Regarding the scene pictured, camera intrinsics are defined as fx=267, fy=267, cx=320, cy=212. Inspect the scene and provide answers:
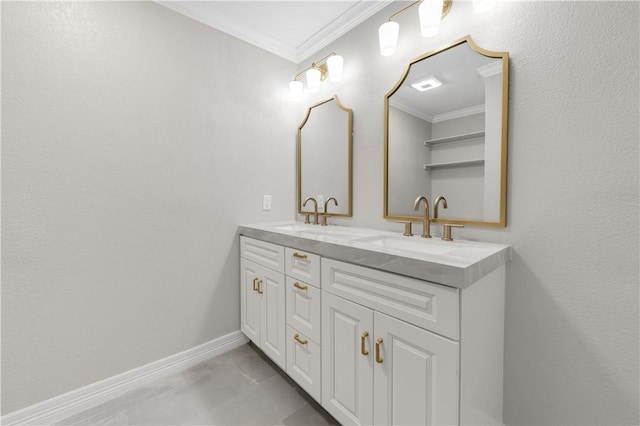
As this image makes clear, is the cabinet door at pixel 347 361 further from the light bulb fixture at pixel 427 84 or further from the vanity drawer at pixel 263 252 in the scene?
the light bulb fixture at pixel 427 84

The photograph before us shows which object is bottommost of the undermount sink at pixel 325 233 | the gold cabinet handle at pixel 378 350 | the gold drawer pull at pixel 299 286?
the gold cabinet handle at pixel 378 350

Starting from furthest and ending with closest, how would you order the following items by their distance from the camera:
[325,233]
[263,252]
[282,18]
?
[282,18]
[263,252]
[325,233]

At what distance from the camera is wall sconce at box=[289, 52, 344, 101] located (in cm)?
182

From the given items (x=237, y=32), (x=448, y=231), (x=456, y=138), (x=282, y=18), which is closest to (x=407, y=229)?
(x=448, y=231)

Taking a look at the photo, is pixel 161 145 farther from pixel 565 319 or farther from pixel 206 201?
pixel 565 319

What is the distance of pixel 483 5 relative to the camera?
3.87 ft

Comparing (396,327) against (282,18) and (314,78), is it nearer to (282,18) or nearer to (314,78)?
(314,78)

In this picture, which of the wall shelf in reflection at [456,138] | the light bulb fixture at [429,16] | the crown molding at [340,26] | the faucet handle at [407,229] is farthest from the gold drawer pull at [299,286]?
the crown molding at [340,26]

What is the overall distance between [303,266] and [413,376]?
0.68m

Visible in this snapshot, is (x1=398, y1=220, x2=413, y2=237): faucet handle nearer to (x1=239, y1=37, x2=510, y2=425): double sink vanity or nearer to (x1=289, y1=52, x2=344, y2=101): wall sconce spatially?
(x1=239, y1=37, x2=510, y2=425): double sink vanity

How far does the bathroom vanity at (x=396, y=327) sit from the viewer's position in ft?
2.84

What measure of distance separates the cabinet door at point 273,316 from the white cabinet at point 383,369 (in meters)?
0.36

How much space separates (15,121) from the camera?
125 cm

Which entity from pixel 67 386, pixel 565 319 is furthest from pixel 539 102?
pixel 67 386
